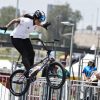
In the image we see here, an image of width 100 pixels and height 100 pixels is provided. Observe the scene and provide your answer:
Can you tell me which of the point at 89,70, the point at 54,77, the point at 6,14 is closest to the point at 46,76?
the point at 54,77

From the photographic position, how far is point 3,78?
16.8m

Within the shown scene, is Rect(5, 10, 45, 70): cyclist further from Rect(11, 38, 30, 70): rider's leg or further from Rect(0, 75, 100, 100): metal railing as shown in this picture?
Rect(0, 75, 100, 100): metal railing

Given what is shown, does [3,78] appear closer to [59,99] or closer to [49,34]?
[59,99]

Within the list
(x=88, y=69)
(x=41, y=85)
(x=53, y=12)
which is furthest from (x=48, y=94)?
(x=53, y=12)

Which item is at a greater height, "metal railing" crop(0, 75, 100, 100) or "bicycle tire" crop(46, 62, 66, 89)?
"bicycle tire" crop(46, 62, 66, 89)

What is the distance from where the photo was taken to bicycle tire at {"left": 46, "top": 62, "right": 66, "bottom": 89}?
14816 millimetres

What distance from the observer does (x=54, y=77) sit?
1502 cm

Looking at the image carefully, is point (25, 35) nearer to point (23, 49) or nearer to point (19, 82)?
point (23, 49)

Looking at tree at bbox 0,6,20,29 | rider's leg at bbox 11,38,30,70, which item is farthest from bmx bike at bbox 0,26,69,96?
tree at bbox 0,6,20,29

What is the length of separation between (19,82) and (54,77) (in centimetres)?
108

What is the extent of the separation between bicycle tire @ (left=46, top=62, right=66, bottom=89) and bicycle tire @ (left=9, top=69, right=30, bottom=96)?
24.7 inches

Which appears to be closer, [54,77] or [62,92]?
[54,77]

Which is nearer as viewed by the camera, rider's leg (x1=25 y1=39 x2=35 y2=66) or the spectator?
rider's leg (x1=25 y1=39 x2=35 y2=66)

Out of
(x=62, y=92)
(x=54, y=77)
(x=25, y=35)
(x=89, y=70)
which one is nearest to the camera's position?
(x=54, y=77)
